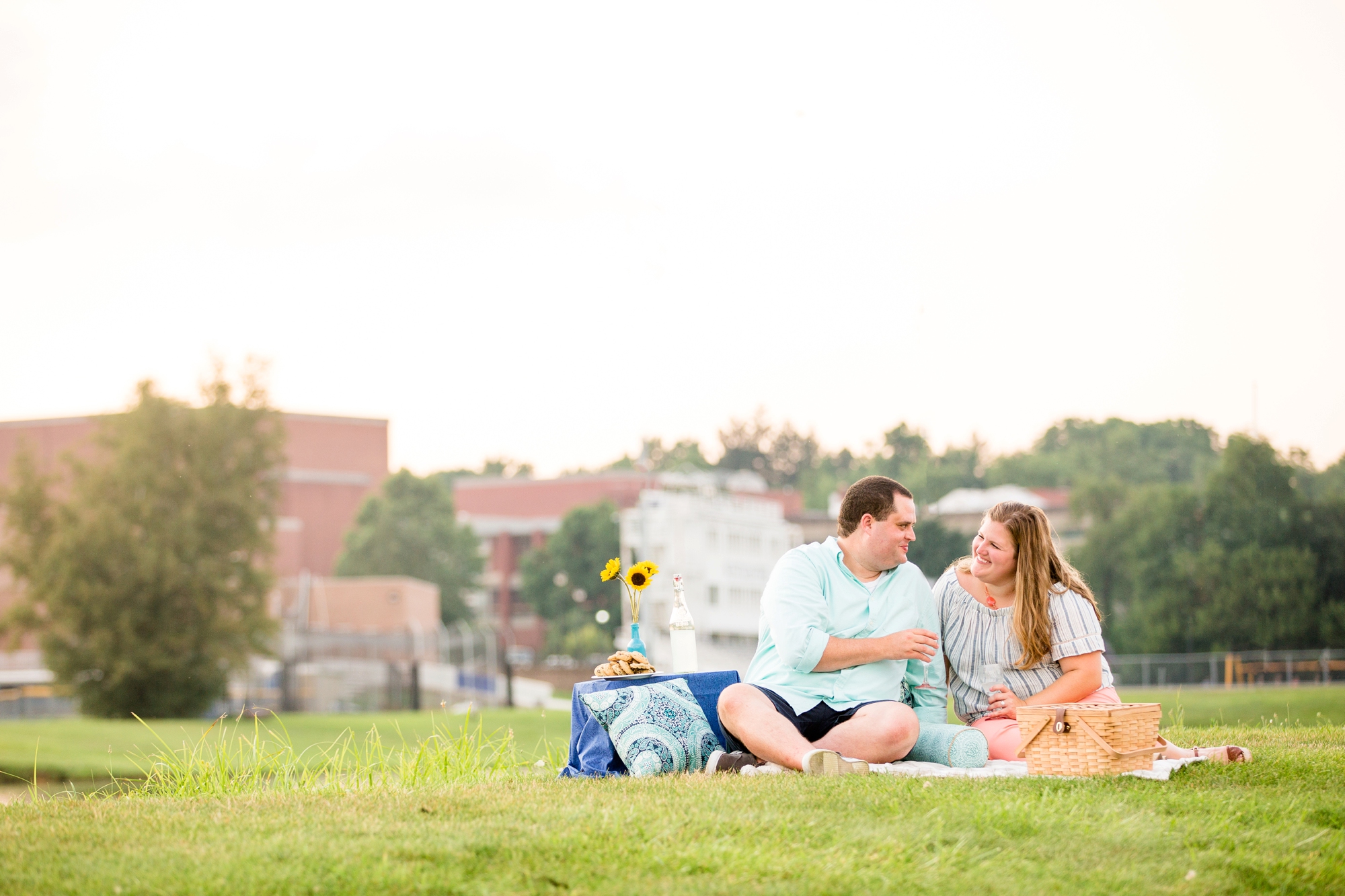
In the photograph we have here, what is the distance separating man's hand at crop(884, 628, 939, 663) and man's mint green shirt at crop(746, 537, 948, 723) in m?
0.19

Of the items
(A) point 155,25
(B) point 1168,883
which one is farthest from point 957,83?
(B) point 1168,883

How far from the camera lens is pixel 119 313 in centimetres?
3866

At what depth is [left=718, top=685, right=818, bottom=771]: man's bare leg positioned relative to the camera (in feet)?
16.2

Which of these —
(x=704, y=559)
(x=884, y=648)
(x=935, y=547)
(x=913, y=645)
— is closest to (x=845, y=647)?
(x=884, y=648)

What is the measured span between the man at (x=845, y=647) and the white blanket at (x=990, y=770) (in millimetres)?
113

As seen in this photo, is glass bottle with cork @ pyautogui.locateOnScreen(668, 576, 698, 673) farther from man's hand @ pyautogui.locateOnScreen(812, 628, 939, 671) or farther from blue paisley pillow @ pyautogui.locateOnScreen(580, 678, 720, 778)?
man's hand @ pyautogui.locateOnScreen(812, 628, 939, 671)

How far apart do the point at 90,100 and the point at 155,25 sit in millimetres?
9080

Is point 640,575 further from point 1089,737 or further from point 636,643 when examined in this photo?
point 1089,737

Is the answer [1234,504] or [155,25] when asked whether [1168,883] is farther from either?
[1234,504]

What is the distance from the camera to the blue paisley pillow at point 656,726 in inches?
207

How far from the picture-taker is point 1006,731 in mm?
5406

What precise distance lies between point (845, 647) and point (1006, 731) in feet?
2.91

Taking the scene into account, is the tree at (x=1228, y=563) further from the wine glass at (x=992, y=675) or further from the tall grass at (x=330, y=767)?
the tall grass at (x=330, y=767)

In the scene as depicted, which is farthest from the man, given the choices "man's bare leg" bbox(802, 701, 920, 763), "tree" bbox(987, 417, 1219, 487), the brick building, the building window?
the brick building
